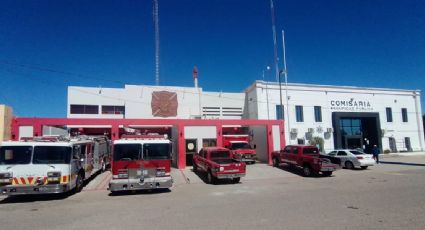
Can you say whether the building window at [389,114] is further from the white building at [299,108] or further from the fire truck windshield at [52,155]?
the fire truck windshield at [52,155]

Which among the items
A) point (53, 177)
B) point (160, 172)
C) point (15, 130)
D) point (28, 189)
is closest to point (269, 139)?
point (160, 172)

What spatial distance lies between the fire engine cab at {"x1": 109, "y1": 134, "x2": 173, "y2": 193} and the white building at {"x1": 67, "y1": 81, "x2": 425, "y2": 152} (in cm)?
2291

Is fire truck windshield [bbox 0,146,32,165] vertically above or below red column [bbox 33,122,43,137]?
below

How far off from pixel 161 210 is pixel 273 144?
18.2 meters

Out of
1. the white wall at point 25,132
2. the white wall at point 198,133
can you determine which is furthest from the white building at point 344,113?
the white wall at point 25,132

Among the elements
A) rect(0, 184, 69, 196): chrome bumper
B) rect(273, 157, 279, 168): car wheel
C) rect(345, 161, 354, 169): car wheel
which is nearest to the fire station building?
rect(273, 157, 279, 168): car wheel

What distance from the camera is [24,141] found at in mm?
11445

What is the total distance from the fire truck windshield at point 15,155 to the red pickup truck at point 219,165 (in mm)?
8500

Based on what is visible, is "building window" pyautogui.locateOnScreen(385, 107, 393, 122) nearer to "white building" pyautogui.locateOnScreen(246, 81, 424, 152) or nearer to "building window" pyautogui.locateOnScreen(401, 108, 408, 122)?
"white building" pyautogui.locateOnScreen(246, 81, 424, 152)

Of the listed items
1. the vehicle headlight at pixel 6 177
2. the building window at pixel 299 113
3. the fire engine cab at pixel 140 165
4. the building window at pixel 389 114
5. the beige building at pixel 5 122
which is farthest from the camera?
the building window at pixel 389 114

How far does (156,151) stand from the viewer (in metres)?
12.4

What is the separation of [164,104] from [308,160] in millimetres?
23212

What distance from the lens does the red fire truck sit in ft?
77.5

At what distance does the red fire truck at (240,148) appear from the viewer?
23625 mm
